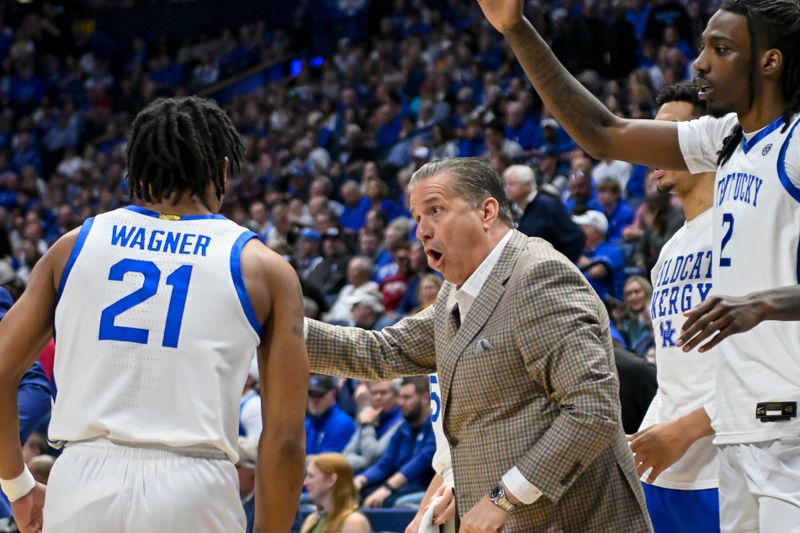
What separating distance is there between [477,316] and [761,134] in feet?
3.14

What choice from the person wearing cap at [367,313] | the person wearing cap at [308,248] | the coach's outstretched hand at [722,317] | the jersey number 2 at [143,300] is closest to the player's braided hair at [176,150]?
the jersey number 2 at [143,300]

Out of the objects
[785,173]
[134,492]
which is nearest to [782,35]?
[785,173]

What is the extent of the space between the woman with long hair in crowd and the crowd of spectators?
1472 millimetres

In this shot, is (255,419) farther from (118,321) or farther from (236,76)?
(236,76)

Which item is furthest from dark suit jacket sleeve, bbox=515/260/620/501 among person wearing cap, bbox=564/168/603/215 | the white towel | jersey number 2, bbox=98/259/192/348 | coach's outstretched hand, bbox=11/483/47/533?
person wearing cap, bbox=564/168/603/215

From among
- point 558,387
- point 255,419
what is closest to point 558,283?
point 558,387

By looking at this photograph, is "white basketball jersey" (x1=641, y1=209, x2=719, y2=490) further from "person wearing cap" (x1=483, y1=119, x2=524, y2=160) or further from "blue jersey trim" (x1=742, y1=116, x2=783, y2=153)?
"person wearing cap" (x1=483, y1=119, x2=524, y2=160)

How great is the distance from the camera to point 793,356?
304 centimetres

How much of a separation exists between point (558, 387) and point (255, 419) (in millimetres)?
5269

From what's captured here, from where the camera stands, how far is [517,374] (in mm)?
3219

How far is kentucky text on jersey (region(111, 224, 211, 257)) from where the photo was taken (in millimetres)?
2924

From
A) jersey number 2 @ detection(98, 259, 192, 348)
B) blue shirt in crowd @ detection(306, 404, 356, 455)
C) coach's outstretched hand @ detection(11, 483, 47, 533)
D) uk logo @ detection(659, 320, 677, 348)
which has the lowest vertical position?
blue shirt in crowd @ detection(306, 404, 356, 455)

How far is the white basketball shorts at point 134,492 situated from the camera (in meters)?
2.75

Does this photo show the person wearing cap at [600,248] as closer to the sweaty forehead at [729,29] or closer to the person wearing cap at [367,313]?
the person wearing cap at [367,313]
